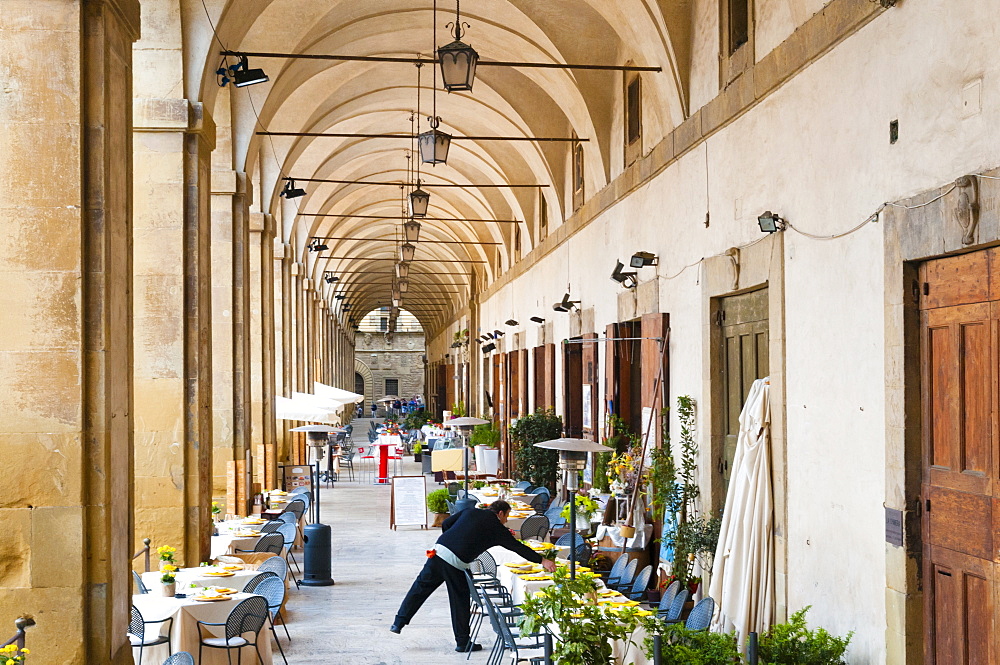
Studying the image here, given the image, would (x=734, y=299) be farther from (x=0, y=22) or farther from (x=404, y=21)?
(x=404, y=21)

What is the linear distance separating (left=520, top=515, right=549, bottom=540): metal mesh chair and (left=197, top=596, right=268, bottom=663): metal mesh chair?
4110 mm

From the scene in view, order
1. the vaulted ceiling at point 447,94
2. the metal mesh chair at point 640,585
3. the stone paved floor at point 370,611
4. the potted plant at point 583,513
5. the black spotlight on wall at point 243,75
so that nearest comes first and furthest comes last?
the metal mesh chair at point 640,585
the stone paved floor at point 370,611
the black spotlight on wall at point 243,75
the vaulted ceiling at point 447,94
the potted plant at point 583,513

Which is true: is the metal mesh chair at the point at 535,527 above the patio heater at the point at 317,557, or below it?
above

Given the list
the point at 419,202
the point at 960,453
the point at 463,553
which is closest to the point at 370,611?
the point at 463,553

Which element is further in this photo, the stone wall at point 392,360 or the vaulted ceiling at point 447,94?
the stone wall at point 392,360

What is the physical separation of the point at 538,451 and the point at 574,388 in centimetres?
113

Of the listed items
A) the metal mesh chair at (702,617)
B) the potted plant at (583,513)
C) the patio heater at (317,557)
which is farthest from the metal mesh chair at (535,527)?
the metal mesh chair at (702,617)

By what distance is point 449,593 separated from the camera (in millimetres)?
8578

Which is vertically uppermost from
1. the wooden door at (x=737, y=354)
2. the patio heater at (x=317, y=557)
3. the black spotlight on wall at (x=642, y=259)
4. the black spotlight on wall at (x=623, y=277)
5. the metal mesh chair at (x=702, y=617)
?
the black spotlight on wall at (x=642, y=259)

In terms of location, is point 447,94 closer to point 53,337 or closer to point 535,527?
point 535,527

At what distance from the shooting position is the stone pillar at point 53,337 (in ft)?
17.9

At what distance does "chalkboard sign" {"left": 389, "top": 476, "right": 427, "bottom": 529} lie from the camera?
51.5 feet

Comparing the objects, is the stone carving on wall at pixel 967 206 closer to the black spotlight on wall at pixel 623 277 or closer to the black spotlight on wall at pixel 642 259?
the black spotlight on wall at pixel 642 259

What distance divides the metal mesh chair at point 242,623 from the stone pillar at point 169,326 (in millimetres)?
1884
